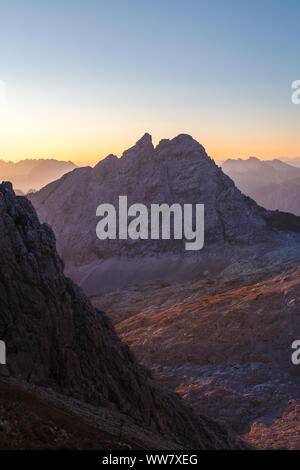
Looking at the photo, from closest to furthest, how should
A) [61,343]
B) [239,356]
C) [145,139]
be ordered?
[61,343], [239,356], [145,139]

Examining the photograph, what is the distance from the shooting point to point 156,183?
12962 centimetres

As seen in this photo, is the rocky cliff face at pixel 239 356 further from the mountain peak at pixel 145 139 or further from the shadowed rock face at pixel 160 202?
the mountain peak at pixel 145 139

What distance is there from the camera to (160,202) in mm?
126688

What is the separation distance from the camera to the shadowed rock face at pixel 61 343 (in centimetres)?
2495

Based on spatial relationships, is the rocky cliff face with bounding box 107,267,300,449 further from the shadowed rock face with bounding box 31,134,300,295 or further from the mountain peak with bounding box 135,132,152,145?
the mountain peak with bounding box 135,132,152,145

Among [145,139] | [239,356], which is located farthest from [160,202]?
[239,356]

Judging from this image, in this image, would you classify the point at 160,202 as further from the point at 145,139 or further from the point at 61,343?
the point at 61,343

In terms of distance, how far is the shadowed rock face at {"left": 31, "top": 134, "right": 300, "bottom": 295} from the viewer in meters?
115

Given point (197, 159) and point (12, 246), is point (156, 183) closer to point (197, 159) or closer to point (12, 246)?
point (197, 159)

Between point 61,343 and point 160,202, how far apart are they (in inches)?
4011

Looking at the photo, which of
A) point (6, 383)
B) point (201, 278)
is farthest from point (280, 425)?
point (201, 278)

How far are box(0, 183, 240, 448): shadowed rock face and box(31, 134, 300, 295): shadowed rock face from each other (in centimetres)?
7451

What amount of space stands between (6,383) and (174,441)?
10855 mm

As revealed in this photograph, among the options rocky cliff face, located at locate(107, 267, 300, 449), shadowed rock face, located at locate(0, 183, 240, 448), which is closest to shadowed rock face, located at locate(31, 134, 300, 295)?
rocky cliff face, located at locate(107, 267, 300, 449)
